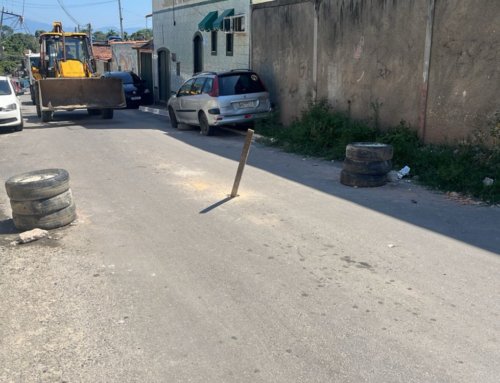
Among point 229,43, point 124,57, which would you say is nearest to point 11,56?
point 124,57

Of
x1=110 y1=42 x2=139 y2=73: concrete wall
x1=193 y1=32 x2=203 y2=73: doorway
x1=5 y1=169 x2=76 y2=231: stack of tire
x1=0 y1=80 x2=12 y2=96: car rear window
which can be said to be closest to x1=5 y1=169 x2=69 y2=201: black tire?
x1=5 y1=169 x2=76 y2=231: stack of tire

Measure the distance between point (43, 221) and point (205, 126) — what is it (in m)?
9.10

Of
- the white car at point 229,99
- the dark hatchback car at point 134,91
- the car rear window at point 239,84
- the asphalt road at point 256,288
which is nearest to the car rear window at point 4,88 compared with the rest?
the white car at point 229,99

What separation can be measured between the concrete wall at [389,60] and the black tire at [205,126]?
216 centimetres

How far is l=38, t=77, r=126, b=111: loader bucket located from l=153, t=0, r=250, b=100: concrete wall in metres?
4.28

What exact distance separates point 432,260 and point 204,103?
1050 cm

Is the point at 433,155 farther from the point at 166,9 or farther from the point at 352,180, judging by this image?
the point at 166,9

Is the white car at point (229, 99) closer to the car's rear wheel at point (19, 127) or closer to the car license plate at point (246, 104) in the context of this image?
the car license plate at point (246, 104)

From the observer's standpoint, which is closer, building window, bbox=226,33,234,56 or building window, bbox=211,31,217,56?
building window, bbox=226,33,234,56

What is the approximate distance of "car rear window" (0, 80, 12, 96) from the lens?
641 inches

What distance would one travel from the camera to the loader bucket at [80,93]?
17672mm

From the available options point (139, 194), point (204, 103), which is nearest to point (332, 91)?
point (204, 103)

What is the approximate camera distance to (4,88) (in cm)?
1650

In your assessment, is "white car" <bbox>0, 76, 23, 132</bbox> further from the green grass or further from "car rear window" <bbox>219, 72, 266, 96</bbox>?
the green grass
